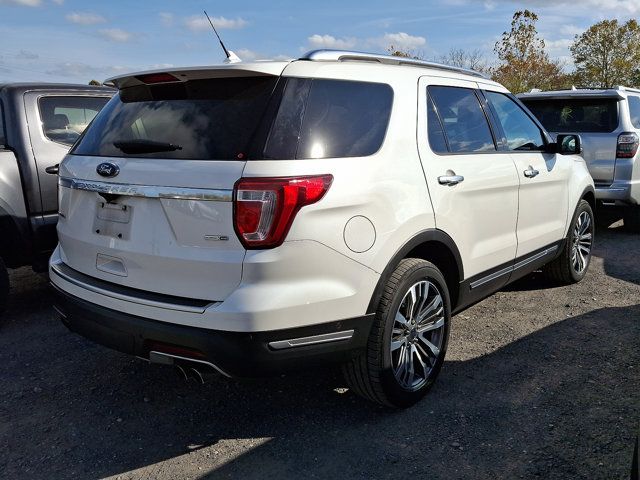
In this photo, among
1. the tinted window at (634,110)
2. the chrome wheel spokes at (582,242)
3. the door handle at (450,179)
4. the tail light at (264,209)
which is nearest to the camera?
the tail light at (264,209)

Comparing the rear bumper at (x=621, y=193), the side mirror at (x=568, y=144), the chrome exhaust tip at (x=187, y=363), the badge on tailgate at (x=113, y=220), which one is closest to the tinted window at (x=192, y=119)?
the badge on tailgate at (x=113, y=220)

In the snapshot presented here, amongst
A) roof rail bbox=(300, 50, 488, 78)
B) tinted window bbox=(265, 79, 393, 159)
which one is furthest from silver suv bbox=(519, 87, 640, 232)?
tinted window bbox=(265, 79, 393, 159)

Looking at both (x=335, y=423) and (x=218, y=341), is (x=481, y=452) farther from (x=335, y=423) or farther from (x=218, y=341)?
(x=218, y=341)

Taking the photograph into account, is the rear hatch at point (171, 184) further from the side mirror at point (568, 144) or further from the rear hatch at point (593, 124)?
the rear hatch at point (593, 124)

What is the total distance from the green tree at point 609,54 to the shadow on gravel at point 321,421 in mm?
33035

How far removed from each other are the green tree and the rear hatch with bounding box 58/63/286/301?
34013 millimetres

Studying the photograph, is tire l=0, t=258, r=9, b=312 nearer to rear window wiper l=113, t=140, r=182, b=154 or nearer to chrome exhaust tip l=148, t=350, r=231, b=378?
rear window wiper l=113, t=140, r=182, b=154

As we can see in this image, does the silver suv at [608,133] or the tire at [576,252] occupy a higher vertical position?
the silver suv at [608,133]

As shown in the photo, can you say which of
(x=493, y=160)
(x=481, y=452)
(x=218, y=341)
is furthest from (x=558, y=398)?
(x=218, y=341)

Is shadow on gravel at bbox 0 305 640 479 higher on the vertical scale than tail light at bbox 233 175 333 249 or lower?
lower

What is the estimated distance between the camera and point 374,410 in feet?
10.4

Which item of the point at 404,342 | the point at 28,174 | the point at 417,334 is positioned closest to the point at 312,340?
the point at 404,342

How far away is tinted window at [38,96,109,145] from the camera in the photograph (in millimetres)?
4766

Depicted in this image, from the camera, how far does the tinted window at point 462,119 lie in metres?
3.44
